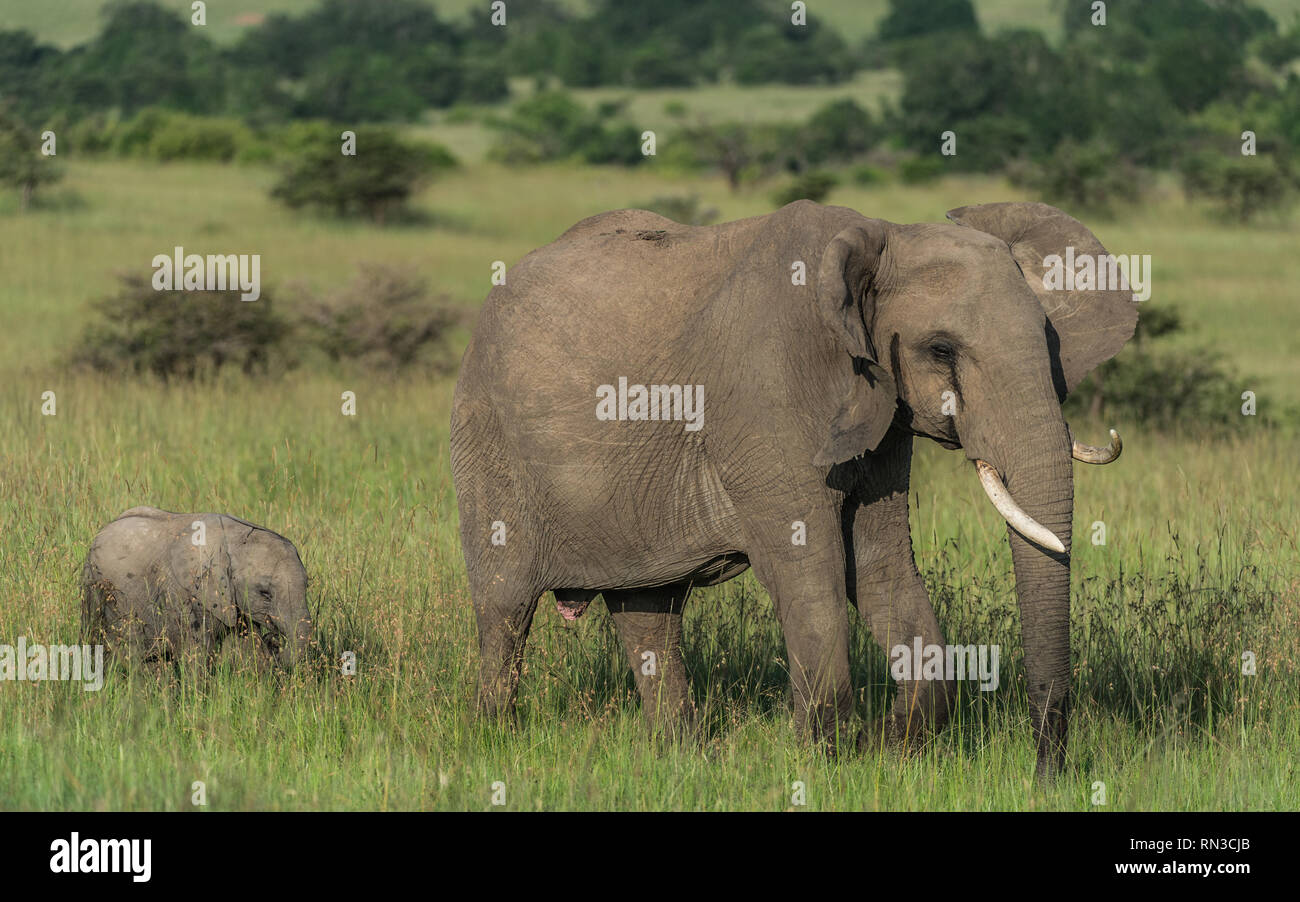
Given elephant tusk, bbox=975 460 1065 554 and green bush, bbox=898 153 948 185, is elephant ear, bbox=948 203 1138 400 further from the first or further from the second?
green bush, bbox=898 153 948 185

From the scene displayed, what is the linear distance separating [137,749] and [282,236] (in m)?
29.3

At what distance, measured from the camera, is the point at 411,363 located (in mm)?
20078

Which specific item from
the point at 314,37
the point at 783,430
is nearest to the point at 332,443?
the point at 783,430

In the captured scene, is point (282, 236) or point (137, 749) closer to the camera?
point (137, 749)

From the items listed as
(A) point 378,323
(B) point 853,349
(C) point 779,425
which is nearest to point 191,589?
(C) point 779,425

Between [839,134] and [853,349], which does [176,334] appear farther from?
[839,134]

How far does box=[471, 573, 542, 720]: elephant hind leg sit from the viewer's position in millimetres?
7102

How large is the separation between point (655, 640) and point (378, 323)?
1326 centimetres

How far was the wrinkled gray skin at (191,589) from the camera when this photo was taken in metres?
7.60

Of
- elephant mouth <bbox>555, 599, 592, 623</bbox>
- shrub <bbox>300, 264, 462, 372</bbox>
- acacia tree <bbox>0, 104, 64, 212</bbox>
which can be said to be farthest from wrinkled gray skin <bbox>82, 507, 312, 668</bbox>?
acacia tree <bbox>0, 104, 64, 212</bbox>

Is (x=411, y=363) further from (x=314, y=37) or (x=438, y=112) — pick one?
(x=314, y=37)

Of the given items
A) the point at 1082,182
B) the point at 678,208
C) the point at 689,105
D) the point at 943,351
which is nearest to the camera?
the point at 943,351

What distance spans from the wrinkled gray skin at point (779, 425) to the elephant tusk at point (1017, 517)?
7 cm

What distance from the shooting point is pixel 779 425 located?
6164mm
